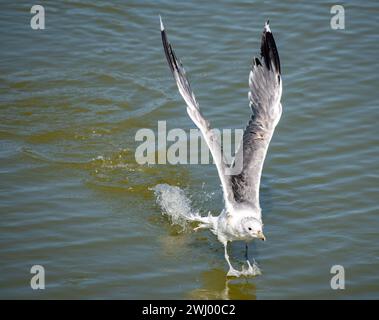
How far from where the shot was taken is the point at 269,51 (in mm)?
9664

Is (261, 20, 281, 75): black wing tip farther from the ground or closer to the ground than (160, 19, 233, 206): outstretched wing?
farther from the ground

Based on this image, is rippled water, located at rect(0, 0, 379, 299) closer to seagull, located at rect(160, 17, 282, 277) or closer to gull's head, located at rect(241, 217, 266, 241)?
seagull, located at rect(160, 17, 282, 277)

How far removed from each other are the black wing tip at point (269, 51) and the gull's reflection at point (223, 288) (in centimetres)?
281

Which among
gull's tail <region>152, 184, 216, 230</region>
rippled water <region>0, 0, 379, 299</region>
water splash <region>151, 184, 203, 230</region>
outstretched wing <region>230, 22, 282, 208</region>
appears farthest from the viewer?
water splash <region>151, 184, 203, 230</region>

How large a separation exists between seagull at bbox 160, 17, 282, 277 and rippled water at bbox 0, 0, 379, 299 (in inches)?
23.0

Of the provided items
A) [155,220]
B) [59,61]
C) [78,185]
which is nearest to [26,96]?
[59,61]

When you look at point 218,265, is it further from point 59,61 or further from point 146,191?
point 59,61

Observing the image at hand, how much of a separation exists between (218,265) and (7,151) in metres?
3.75

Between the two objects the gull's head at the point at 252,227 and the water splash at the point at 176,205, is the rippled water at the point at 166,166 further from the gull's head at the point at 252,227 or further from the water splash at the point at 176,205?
the gull's head at the point at 252,227

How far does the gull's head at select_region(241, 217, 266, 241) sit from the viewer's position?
8023mm

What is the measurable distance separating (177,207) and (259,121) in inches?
60.5

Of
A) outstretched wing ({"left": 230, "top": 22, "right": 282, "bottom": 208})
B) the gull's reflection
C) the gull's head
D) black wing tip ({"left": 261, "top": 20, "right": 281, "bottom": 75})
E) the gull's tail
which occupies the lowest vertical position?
the gull's reflection

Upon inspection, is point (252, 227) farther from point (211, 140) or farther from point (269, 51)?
point (269, 51)

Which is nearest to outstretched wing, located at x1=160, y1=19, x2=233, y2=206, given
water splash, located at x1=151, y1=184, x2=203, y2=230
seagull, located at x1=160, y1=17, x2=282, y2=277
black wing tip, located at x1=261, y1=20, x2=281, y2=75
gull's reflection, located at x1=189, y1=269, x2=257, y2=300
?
seagull, located at x1=160, y1=17, x2=282, y2=277
